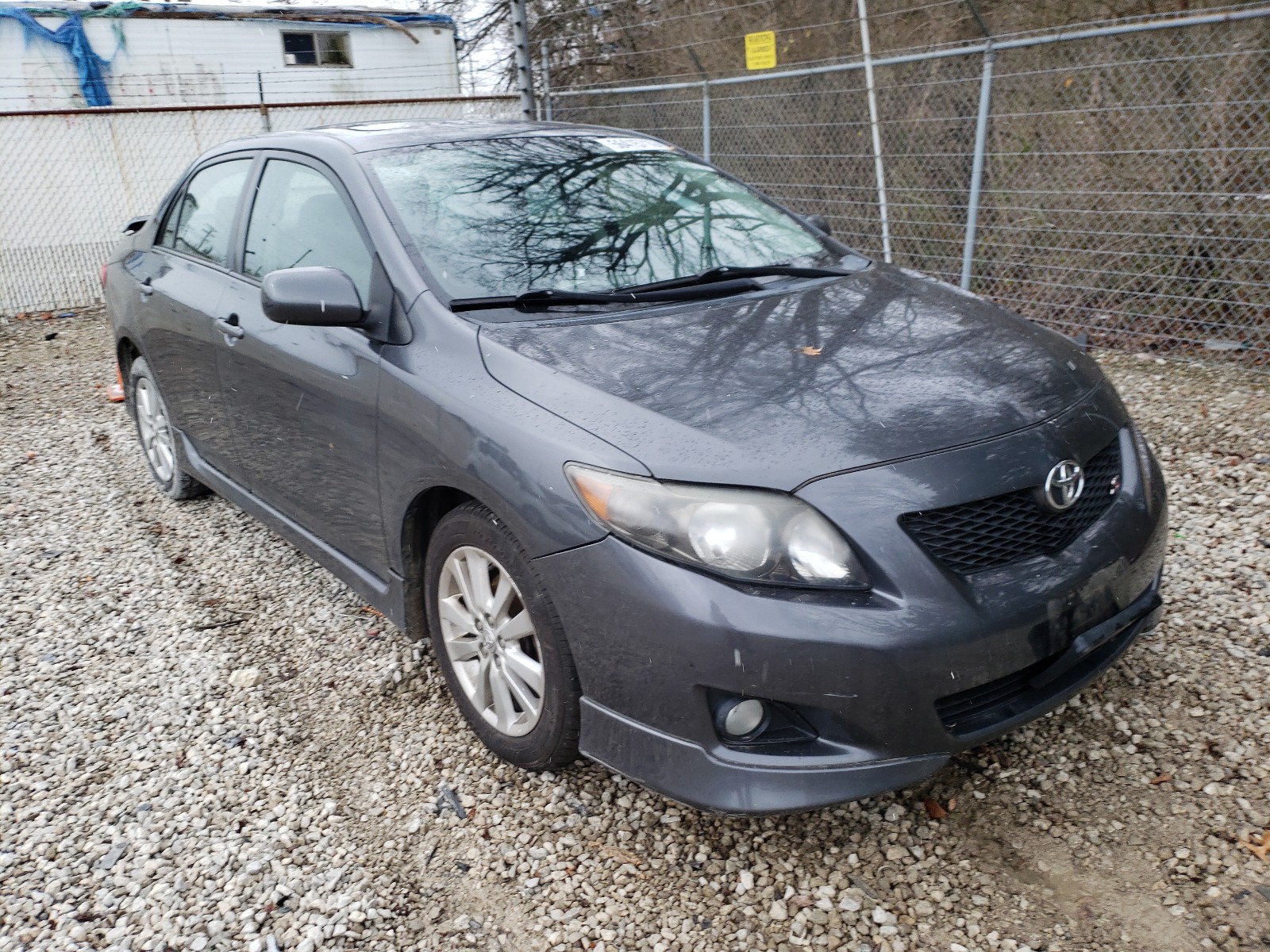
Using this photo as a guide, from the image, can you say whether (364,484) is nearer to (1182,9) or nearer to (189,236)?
(189,236)

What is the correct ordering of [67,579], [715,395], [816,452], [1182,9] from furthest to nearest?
→ [1182,9]
[67,579]
[715,395]
[816,452]

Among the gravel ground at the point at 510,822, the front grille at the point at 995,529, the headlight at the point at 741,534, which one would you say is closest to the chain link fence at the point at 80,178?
the gravel ground at the point at 510,822

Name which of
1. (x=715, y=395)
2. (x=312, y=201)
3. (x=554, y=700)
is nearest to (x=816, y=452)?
(x=715, y=395)

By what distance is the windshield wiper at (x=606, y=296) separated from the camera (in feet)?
9.25

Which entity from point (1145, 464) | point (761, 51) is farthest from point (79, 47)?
point (1145, 464)

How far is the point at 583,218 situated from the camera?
3260mm

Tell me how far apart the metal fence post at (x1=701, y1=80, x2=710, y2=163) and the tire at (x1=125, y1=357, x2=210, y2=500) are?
5278mm

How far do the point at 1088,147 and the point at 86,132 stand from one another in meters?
10.1

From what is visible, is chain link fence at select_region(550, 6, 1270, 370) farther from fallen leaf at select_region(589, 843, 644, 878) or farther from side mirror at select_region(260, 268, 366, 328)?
fallen leaf at select_region(589, 843, 644, 878)

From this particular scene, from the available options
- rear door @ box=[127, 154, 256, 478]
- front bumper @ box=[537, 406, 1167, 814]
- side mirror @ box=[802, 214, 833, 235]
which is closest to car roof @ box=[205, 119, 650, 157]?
rear door @ box=[127, 154, 256, 478]

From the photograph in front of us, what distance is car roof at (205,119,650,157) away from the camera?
11.2ft

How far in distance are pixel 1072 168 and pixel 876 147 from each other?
4.95 feet

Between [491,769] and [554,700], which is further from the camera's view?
[491,769]

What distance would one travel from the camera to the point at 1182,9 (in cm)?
681
